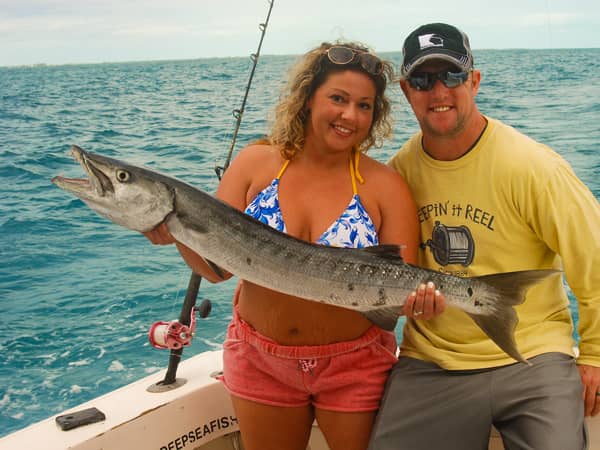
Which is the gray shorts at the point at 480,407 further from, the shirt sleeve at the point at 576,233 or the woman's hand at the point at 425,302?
the woman's hand at the point at 425,302

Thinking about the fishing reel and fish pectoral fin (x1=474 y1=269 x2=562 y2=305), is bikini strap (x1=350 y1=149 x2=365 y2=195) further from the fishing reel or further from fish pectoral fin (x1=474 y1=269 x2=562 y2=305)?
the fishing reel

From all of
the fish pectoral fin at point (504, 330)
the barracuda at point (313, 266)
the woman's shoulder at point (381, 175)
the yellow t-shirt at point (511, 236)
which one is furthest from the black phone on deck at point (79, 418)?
the fish pectoral fin at point (504, 330)

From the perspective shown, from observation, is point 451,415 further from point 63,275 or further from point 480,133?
point 63,275

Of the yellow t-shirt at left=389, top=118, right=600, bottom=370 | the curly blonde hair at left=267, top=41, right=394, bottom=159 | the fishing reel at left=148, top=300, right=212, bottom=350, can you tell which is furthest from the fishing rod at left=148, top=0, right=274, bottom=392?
the yellow t-shirt at left=389, top=118, right=600, bottom=370

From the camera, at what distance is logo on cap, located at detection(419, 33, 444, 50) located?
297 centimetres

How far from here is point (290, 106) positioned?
3201mm

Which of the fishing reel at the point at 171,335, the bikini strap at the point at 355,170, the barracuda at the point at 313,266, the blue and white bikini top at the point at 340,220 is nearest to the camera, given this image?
the barracuda at the point at 313,266

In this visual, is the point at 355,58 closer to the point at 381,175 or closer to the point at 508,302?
the point at 381,175

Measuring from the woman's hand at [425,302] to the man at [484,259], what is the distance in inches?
11.6

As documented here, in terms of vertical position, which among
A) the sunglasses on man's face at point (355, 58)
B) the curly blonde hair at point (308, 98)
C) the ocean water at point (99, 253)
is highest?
the sunglasses on man's face at point (355, 58)

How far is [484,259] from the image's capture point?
295 cm

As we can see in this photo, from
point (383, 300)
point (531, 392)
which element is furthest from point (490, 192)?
point (531, 392)

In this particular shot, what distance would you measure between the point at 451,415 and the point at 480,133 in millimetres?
1261

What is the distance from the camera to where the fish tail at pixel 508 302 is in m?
2.73
